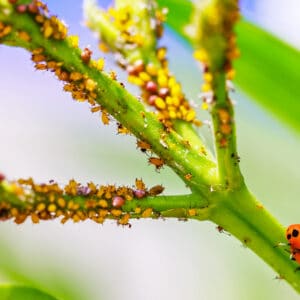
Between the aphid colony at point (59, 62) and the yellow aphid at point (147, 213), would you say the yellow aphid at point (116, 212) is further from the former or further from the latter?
the aphid colony at point (59, 62)

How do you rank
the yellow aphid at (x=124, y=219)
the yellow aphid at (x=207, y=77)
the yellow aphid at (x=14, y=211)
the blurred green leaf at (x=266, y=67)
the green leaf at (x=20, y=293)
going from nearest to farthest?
the yellow aphid at (x=207, y=77)
the yellow aphid at (x=14, y=211)
the yellow aphid at (x=124, y=219)
the green leaf at (x=20, y=293)
the blurred green leaf at (x=266, y=67)

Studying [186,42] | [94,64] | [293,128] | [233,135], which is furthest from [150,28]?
[293,128]

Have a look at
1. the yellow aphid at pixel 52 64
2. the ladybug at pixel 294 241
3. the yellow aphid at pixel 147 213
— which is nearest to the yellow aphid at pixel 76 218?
the yellow aphid at pixel 147 213

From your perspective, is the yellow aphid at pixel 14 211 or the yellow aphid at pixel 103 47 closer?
the yellow aphid at pixel 14 211

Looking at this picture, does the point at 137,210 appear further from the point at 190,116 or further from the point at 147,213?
the point at 190,116

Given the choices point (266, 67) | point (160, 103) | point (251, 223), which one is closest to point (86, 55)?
point (160, 103)

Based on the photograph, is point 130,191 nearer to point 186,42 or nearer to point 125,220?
point 125,220
